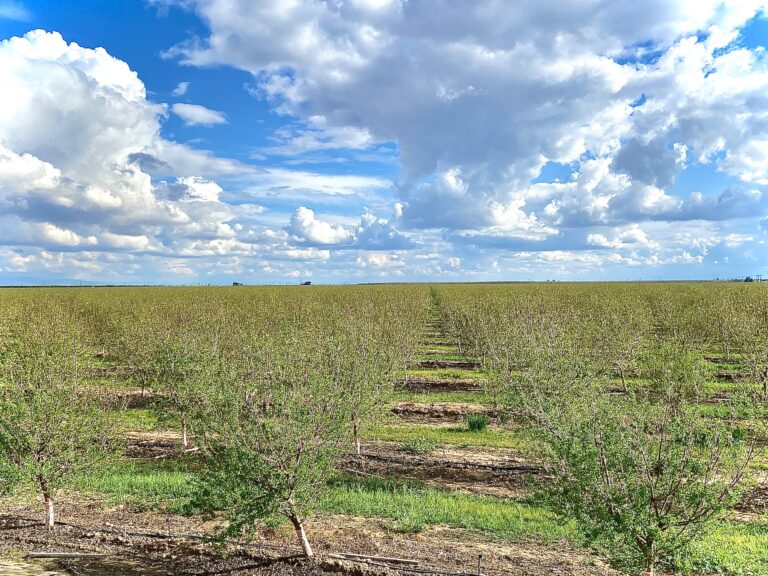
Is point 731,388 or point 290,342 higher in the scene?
point 290,342

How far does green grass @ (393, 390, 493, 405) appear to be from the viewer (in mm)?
24328

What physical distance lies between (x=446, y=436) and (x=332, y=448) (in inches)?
387

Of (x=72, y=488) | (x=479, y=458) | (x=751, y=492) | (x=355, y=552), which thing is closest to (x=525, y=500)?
(x=479, y=458)

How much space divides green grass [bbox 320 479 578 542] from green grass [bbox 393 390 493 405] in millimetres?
10652

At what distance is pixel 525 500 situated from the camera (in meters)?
12.7

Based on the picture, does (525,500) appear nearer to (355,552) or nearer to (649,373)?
(355,552)

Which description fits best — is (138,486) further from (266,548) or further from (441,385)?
(441,385)

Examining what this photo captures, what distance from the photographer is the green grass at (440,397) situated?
24328mm

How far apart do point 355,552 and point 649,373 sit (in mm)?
13678

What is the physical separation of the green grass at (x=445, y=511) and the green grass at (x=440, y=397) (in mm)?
10652

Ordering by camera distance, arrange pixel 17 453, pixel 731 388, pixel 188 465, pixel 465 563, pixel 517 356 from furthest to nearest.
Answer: pixel 731 388, pixel 517 356, pixel 188 465, pixel 17 453, pixel 465 563

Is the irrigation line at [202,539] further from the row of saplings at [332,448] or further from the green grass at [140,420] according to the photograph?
the green grass at [140,420]

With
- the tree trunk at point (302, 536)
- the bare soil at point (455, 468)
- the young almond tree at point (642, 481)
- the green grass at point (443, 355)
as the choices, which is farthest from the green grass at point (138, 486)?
the green grass at point (443, 355)

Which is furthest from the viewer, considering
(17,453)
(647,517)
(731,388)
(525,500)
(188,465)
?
(731,388)
